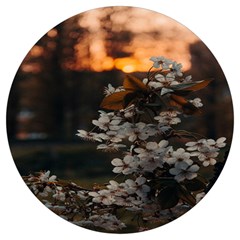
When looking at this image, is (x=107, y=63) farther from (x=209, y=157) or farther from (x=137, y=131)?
(x=209, y=157)

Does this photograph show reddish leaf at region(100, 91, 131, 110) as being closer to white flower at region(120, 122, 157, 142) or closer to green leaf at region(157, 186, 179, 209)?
white flower at region(120, 122, 157, 142)

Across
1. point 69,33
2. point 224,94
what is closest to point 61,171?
point 69,33

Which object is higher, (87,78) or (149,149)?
(87,78)

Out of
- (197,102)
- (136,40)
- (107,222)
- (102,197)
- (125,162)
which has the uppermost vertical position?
(136,40)

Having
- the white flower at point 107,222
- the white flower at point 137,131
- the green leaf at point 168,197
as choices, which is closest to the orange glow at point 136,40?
the white flower at point 137,131

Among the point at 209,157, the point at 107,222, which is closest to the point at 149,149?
the point at 209,157

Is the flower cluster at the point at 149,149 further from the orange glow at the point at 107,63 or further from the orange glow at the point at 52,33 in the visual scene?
the orange glow at the point at 52,33

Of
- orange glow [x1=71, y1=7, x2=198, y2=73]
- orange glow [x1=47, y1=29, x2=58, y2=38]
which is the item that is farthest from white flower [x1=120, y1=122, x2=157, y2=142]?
orange glow [x1=47, y1=29, x2=58, y2=38]
